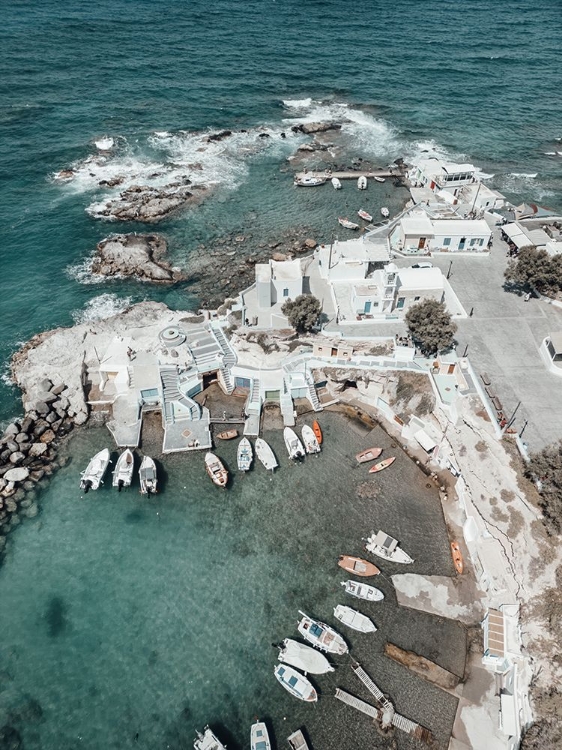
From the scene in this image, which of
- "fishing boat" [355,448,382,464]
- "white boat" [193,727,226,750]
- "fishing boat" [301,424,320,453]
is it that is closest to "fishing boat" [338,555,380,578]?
"fishing boat" [355,448,382,464]

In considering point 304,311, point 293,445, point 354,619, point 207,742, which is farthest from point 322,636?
point 304,311

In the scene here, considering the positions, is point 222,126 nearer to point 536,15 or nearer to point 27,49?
point 27,49

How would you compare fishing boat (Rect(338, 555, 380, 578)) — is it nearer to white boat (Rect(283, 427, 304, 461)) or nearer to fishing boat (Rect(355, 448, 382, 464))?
fishing boat (Rect(355, 448, 382, 464))

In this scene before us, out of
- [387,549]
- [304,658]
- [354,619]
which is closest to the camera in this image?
[304,658]

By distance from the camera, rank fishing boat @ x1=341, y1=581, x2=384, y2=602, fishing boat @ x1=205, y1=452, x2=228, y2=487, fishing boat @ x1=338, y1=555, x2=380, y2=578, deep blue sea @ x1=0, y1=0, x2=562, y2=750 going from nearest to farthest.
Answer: deep blue sea @ x1=0, y1=0, x2=562, y2=750 < fishing boat @ x1=341, y1=581, x2=384, y2=602 < fishing boat @ x1=338, y1=555, x2=380, y2=578 < fishing boat @ x1=205, y1=452, x2=228, y2=487

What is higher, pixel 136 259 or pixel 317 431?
pixel 136 259

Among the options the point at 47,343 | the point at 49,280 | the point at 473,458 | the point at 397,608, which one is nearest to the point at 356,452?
the point at 473,458

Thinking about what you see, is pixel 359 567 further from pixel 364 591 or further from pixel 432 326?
pixel 432 326
